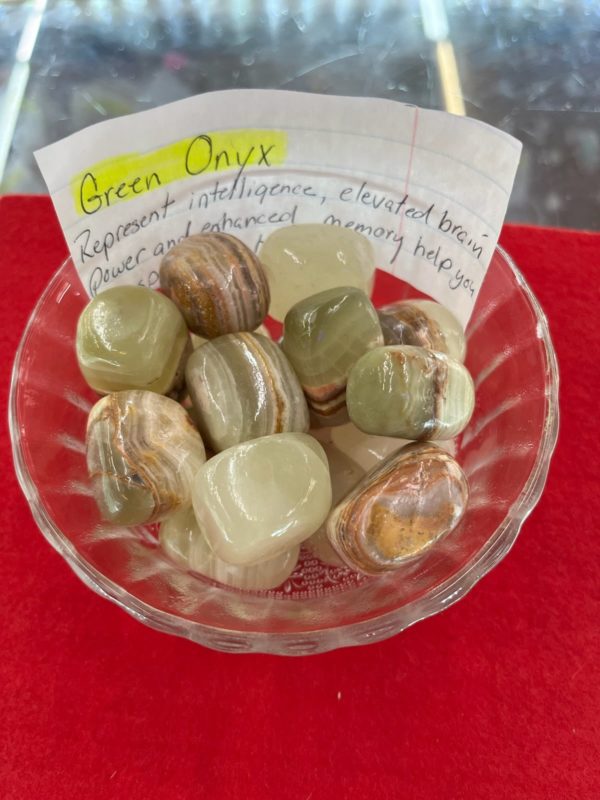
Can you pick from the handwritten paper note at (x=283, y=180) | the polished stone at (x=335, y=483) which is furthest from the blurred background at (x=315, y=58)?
the polished stone at (x=335, y=483)

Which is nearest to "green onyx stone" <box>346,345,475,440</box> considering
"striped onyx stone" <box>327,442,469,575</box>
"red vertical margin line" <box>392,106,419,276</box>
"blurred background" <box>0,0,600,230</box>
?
"striped onyx stone" <box>327,442,469,575</box>

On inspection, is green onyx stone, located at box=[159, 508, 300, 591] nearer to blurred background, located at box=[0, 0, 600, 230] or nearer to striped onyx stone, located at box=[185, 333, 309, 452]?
striped onyx stone, located at box=[185, 333, 309, 452]

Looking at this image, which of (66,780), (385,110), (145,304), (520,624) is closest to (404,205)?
(385,110)

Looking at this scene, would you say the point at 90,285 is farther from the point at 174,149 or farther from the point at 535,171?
the point at 535,171

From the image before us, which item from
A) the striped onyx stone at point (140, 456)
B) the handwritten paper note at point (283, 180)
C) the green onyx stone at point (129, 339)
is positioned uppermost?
the handwritten paper note at point (283, 180)

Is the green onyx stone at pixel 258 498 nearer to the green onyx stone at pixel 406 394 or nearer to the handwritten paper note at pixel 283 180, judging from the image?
the green onyx stone at pixel 406 394

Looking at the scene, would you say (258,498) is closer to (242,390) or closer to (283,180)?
(242,390)
